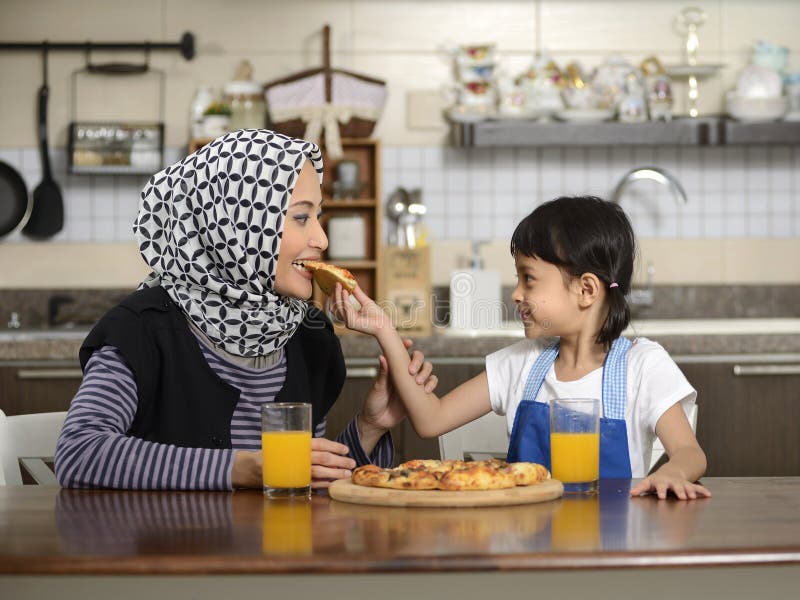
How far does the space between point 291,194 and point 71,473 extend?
53cm

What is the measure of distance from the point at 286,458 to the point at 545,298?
2.19ft

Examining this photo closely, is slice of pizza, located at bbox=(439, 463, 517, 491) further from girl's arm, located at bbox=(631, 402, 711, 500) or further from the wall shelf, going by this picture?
the wall shelf

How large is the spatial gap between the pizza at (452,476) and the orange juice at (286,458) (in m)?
0.06

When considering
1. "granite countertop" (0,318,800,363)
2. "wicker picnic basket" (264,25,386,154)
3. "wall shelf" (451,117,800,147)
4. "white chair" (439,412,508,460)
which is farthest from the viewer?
"wall shelf" (451,117,800,147)

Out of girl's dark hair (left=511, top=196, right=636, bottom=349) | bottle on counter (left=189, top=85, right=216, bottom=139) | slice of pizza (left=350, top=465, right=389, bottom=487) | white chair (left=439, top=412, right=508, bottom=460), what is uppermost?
bottle on counter (left=189, top=85, right=216, bottom=139)

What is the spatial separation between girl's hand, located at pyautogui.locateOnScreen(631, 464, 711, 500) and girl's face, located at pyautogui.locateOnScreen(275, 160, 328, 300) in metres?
0.60

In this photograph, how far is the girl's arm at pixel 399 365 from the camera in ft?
5.40

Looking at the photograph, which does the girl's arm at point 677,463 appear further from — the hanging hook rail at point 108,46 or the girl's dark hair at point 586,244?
the hanging hook rail at point 108,46

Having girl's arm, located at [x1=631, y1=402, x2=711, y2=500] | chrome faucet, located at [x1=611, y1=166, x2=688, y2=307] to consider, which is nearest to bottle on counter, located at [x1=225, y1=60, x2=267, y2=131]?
chrome faucet, located at [x1=611, y1=166, x2=688, y2=307]

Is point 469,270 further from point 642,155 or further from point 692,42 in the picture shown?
point 692,42

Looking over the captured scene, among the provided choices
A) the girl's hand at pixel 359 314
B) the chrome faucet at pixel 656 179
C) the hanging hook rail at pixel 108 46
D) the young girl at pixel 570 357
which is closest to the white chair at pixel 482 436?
the young girl at pixel 570 357

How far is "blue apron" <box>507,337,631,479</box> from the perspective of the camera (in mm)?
1647

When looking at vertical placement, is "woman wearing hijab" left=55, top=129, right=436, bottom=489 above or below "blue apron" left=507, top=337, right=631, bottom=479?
above

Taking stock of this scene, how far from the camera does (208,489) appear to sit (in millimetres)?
1319
